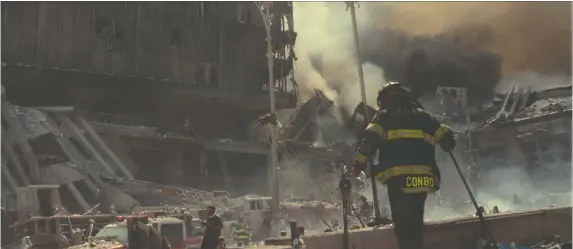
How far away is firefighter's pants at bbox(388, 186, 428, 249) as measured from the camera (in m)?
3.22

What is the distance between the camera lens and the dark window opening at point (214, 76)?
9.91 metres

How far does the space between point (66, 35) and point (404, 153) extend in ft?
22.4

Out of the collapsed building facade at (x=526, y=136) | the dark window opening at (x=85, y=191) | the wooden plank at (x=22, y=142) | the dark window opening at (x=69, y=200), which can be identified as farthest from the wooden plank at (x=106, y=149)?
the collapsed building facade at (x=526, y=136)

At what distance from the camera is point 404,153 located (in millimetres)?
3176

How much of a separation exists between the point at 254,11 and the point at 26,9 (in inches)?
134

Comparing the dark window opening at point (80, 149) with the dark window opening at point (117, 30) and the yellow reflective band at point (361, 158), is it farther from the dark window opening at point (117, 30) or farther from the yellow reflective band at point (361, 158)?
the yellow reflective band at point (361, 158)

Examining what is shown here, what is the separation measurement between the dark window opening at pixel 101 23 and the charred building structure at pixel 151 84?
16mm

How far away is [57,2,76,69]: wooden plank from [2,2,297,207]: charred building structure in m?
0.02

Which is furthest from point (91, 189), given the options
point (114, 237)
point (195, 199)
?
point (114, 237)

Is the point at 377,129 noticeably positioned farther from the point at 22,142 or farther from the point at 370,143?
the point at 22,142

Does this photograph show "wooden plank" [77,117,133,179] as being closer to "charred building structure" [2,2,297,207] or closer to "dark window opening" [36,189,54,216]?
"charred building structure" [2,2,297,207]

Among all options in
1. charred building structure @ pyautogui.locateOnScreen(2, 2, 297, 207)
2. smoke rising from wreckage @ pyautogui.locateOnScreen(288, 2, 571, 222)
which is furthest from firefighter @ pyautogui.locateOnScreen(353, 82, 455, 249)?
charred building structure @ pyautogui.locateOnScreen(2, 2, 297, 207)

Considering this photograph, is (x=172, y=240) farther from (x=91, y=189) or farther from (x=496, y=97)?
(x=496, y=97)

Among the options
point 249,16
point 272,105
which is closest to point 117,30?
point 249,16
